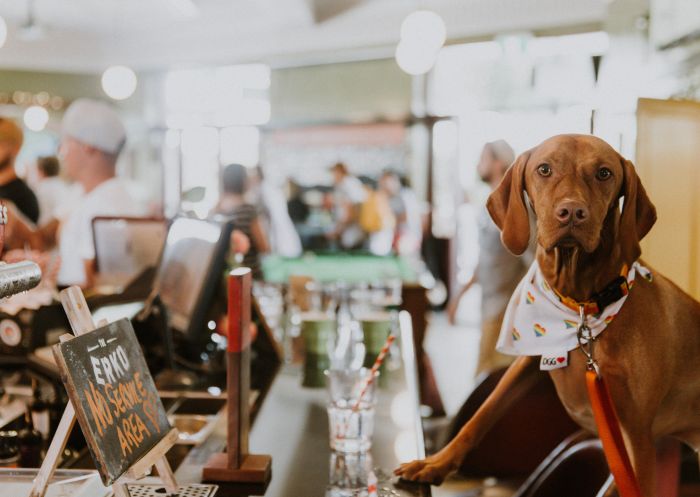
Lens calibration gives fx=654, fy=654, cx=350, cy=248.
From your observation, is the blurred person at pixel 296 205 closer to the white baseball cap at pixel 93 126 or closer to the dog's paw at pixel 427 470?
the white baseball cap at pixel 93 126

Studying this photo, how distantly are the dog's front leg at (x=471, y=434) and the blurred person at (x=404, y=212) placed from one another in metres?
6.89

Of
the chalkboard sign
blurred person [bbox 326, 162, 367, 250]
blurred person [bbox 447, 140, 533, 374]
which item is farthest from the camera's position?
blurred person [bbox 326, 162, 367, 250]

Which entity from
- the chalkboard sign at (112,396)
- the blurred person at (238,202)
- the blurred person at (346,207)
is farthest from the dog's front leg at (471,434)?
the blurred person at (346,207)

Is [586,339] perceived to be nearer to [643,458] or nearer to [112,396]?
[643,458]

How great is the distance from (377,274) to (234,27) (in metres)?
4.85

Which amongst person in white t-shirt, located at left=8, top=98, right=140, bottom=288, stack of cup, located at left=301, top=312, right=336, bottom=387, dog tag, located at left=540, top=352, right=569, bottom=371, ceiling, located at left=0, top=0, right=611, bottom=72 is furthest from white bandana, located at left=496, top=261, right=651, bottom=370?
ceiling, located at left=0, top=0, right=611, bottom=72

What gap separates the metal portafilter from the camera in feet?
2.92

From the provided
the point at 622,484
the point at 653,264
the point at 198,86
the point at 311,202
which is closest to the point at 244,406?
the point at 622,484

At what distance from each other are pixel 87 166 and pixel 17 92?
26.4 ft

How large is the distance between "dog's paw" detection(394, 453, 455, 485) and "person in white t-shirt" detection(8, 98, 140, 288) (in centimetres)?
191

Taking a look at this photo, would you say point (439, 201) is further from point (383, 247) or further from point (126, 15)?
point (126, 15)

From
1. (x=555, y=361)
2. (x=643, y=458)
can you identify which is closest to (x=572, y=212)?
(x=555, y=361)

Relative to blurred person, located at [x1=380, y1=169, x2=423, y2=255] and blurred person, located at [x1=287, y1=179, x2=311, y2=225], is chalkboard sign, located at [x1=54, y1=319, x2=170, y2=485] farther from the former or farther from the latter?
blurred person, located at [x1=287, y1=179, x2=311, y2=225]

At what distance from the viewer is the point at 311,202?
903 cm
